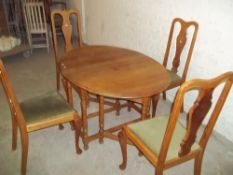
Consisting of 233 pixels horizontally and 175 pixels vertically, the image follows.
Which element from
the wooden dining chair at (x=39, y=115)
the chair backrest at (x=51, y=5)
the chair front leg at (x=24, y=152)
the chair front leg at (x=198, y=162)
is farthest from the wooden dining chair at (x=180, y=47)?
the chair backrest at (x=51, y=5)

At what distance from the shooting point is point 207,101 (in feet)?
3.99

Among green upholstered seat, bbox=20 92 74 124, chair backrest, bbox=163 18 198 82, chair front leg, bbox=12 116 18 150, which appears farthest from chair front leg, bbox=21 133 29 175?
chair backrest, bbox=163 18 198 82

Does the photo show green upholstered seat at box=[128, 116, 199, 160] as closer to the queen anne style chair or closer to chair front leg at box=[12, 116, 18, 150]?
chair front leg at box=[12, 116, 18, 150]

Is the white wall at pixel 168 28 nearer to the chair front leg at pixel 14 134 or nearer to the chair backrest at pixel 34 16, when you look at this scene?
the chair backrest at pixel 34 16

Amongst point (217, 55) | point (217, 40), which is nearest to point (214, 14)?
point (217, 40)

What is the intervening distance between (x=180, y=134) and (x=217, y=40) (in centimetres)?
101

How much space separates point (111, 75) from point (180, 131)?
66cm

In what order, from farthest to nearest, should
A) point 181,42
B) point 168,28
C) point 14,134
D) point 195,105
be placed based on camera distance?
point 168,28 → point 181,42 → point 14,134 → point 195,105

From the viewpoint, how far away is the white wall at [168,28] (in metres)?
2.06

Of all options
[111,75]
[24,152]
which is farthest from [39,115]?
[111,75]

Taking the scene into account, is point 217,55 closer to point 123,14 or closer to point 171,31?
point 171,31

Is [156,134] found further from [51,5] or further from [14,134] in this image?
[51,5]

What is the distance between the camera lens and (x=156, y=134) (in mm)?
1617

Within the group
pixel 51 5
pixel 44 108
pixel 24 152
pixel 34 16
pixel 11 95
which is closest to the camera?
pixel 11 95
